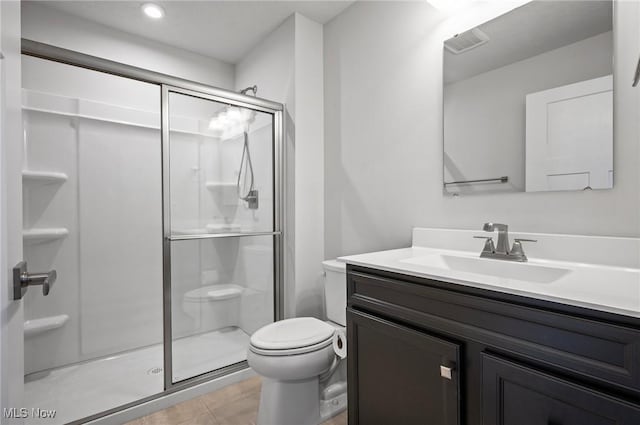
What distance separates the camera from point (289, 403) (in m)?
1.52

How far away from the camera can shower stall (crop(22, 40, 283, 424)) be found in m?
1.88

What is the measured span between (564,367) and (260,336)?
1246mm

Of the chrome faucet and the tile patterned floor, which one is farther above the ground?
the chrome faucet

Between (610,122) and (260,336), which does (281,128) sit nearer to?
(260,336)

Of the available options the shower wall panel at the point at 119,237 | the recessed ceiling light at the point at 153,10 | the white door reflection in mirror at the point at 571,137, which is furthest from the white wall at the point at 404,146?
the shower wall panel at the point at 119,237

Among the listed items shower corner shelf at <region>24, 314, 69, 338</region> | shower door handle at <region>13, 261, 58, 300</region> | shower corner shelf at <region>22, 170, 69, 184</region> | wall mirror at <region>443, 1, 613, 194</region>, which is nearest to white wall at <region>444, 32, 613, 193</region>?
wall mirror at <region>443, 1, 613, 194</region>

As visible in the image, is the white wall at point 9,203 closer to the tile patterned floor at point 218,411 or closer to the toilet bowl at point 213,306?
the tile patterned floor at point 218,411

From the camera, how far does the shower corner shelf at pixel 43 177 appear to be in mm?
1938

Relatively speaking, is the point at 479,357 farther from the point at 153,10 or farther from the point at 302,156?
the point at 153,10

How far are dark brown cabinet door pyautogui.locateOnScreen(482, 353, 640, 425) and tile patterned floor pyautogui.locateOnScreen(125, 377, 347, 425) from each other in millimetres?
1026

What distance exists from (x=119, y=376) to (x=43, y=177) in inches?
54.0

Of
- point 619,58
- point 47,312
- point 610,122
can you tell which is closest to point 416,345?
point 610,122

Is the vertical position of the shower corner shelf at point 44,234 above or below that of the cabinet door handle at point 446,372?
above

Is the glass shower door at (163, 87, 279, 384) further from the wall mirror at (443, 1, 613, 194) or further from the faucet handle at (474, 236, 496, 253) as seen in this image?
the faucet handle at (474, 236, 496, 253)
